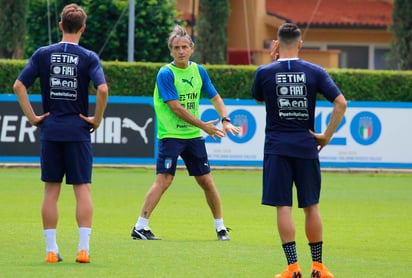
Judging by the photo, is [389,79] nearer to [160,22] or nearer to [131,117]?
[131,117]

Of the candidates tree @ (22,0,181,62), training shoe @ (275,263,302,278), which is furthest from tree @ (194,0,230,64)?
training shoe @ (275,263,302,278)

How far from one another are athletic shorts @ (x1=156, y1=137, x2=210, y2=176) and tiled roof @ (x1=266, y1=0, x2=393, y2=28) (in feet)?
111

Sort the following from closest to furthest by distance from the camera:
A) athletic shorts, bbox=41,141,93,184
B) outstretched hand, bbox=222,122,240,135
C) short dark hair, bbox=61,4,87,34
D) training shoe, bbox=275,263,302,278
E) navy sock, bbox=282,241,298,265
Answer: training shoe, bbox=275,263,302,278 < navy sock, bbox=282,241,298,265 < short dark hair, bbox=61,4,87,34 < athletic shorts, bbox=41,141,93,184 < outstretched hand, bbox=222,122,240,135

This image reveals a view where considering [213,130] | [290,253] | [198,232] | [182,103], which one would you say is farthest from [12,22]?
[290,253]

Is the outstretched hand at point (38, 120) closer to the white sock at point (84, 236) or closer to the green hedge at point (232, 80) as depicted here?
the white sock at point (84, 236)

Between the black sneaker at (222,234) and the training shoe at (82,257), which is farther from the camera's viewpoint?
the black sneaker at (222,234)

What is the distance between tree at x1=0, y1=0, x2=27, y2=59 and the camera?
116 feet

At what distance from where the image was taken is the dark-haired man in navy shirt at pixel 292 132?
9641 mm

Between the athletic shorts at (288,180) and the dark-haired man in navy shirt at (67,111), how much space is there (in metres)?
1.51

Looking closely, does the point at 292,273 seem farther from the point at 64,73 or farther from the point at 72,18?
the point at 72,18

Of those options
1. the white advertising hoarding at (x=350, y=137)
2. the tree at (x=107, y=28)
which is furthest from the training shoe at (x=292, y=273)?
the tree at (x=107, y=28)

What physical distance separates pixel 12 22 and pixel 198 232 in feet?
74.6

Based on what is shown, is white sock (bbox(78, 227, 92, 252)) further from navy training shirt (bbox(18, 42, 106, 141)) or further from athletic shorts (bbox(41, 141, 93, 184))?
navy training shirt (bbox(18, 42, 106, 141))

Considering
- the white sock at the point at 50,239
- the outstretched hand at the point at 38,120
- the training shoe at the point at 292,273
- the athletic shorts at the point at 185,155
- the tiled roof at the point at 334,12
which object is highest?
the tiled roof at the point at 334,12
